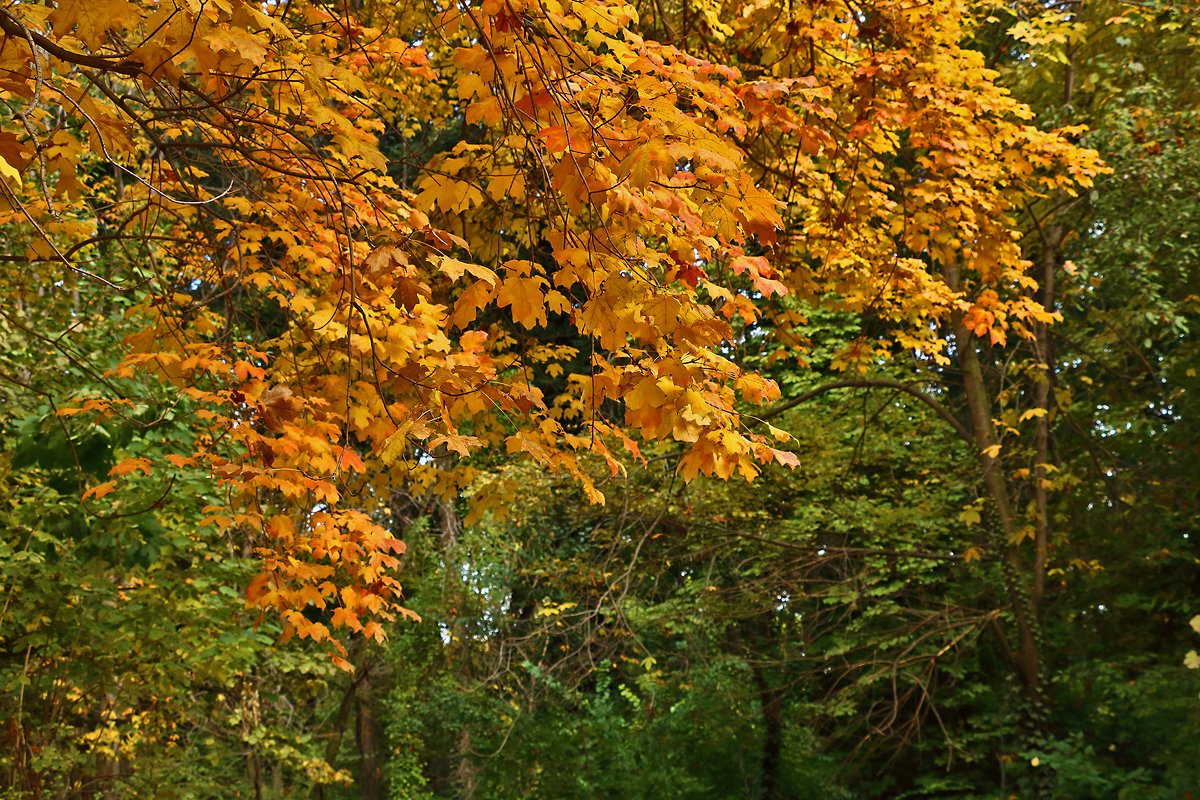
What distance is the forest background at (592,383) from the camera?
8.45 feet

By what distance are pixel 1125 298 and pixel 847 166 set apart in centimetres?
306

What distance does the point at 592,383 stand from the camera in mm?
2684

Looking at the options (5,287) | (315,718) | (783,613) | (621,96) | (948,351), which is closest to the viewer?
(621,96)

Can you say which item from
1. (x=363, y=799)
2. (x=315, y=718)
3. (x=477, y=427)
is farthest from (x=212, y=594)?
(x=315, y=718)

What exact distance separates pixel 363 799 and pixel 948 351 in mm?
9777

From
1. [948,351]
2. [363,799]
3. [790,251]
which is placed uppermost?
[948,351]

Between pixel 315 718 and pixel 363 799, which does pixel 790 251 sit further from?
pixel 315 718

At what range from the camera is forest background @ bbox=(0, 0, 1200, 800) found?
8.45 feet

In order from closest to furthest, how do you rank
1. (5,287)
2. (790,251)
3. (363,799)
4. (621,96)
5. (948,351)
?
(621,96) → (5,287) → (790,251) → (948,351) → (363,799)

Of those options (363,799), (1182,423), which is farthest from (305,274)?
(363,799)

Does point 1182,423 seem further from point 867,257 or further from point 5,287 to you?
point 5,287

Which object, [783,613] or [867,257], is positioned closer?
[867,257]

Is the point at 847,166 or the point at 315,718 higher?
the point at 847,166

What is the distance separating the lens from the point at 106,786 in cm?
711
